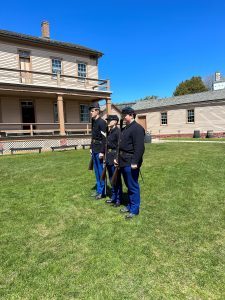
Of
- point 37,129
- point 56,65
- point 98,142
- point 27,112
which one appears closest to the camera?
point 98,142

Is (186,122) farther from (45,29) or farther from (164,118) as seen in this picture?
(45,29)

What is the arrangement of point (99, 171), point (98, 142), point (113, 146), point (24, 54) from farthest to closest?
point (24, 54)
point (99, 171)
point (98, 142)
point (113, 146)

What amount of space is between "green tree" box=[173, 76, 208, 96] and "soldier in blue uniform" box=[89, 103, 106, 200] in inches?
1986

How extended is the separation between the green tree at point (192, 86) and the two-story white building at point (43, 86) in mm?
35579

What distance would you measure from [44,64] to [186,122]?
656 inches

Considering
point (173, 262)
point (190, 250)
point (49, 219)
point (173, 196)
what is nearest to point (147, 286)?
point (173, 262)

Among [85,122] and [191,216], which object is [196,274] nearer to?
[191,216]

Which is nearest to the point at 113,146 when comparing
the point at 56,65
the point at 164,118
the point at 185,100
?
the point at 56,65

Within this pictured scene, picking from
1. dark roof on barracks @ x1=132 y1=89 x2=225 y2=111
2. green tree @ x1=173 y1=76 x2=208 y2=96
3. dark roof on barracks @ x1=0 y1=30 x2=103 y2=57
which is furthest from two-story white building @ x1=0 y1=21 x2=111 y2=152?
green tree @ x1=173 y1=76 x2=208 y2=96

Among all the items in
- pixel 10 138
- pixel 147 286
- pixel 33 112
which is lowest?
pixel 147 286

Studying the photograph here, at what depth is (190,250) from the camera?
3428 millimetres

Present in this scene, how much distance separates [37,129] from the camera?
1878 centimetres

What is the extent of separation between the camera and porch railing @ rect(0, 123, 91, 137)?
54.1ft

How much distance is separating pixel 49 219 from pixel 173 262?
246 centimetres
